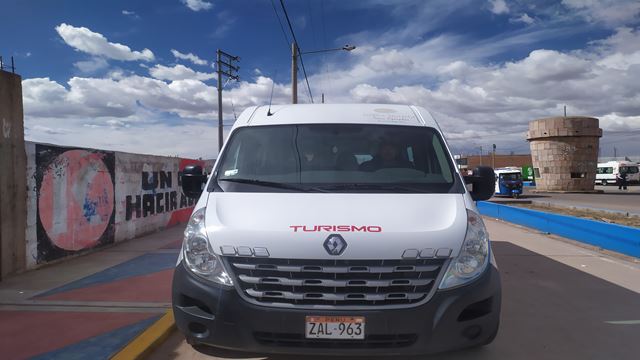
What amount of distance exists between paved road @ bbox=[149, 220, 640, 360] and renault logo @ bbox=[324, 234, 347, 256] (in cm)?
117

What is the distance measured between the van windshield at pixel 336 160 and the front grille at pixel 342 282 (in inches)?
31.3

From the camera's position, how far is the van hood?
10.4 feet

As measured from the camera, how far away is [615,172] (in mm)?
53688

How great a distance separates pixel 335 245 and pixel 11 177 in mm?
5495

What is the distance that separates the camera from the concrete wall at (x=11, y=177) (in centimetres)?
650

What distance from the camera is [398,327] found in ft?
10.2

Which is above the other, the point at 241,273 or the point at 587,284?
the point at 241,273

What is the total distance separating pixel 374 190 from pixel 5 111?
5346 millimetres

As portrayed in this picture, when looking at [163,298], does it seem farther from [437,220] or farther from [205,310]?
[437,220]

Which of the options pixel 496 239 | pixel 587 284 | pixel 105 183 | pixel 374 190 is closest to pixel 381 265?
pixel 374 190

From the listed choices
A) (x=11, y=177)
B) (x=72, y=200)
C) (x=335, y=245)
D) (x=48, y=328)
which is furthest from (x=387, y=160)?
(x=72, y=200)

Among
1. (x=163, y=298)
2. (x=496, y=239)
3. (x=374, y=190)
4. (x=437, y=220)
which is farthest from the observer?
(x=496, y=239)

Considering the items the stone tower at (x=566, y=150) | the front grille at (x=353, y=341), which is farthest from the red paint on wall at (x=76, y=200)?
the stone tower at (x=566, y=150)

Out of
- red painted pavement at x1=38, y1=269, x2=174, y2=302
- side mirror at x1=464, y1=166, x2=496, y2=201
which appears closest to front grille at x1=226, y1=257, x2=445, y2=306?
side mirror at x1=464, y1=166, x2=496, y2=201
